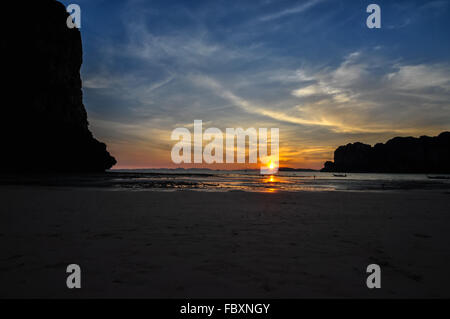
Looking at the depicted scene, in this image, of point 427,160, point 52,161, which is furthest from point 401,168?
point 52,161

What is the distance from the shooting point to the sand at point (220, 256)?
366 cm

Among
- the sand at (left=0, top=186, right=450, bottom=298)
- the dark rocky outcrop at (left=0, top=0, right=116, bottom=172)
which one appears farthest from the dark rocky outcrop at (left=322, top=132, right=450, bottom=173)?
the sand at (left=0, top=186, right=450, bottom=298)

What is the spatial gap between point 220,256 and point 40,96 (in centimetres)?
7778

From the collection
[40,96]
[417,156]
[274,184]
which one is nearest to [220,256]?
[274,184]

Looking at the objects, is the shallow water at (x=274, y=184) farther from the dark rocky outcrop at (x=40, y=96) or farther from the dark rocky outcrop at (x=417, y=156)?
the dark rocky outcrop at (x=417, y=156)

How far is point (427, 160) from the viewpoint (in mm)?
169375

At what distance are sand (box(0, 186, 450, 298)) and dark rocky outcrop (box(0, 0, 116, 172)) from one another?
64.0 metres

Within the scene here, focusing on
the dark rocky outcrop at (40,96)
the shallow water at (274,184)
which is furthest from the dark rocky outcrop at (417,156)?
the dark rocky outcrop at (40,96)

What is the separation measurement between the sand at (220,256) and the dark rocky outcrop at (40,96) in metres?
64.0

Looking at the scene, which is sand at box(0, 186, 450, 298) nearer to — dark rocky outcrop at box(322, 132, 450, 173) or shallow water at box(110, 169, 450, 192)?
shallow water at box(110, 169, 450, 192)

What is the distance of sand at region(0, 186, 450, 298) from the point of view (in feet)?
12.0
